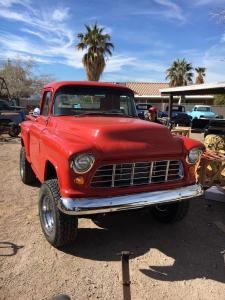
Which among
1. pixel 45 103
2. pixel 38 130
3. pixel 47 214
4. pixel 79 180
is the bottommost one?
pixel 47 214

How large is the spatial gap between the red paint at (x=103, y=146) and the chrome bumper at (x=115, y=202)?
0.25 ft

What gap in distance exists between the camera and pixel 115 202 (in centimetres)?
368

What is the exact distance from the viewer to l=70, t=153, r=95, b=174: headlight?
3641mm

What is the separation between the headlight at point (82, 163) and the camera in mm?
3641

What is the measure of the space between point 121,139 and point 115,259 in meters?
1.32

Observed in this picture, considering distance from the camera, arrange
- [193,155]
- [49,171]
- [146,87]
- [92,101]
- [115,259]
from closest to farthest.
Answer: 1. [115,259]
2. [193,155]
3. [49,171]
4. [92,101]
5. [146,87]

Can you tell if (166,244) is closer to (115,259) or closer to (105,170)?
(115,259)

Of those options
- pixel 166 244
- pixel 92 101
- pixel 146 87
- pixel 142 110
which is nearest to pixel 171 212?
pixel 166 244

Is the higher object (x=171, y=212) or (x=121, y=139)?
(x=121, y=139)

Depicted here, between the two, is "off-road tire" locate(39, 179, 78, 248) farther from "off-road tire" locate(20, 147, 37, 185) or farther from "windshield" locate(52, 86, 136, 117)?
"off-road tire" locate(20, 147, 37, 185)

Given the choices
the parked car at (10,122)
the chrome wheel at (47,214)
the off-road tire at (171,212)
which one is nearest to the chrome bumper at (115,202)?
the chrome wheel at (47,214)

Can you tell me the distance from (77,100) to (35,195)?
1.98 meters

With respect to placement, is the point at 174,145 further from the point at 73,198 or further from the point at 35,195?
the point at 35,195

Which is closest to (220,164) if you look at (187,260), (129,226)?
(129,226)
